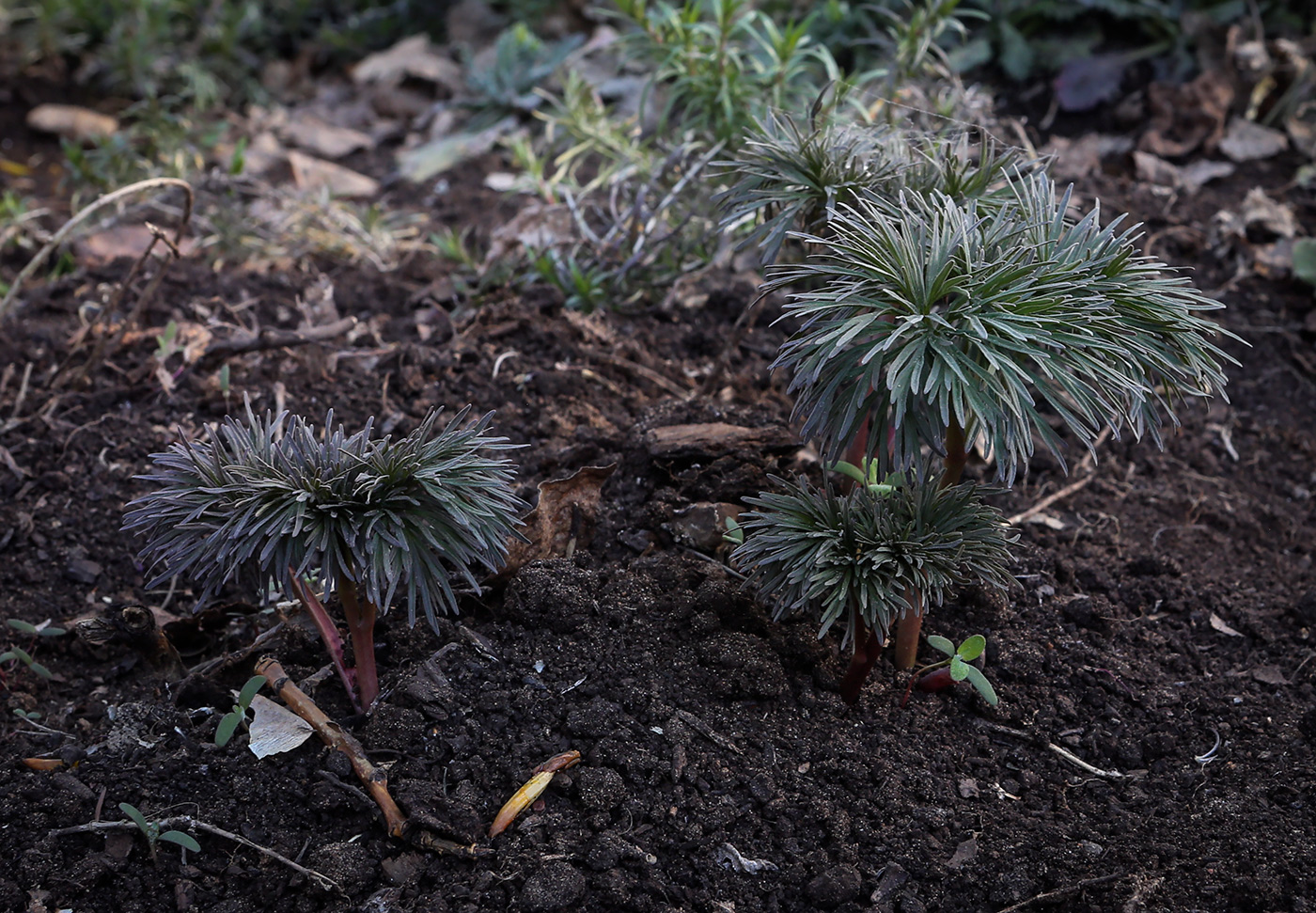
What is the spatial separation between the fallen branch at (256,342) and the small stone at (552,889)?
184 centimetres

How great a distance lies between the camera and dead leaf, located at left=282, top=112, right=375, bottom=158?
5355mm

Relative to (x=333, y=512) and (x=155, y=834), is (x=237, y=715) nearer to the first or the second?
(x=155, y=834)

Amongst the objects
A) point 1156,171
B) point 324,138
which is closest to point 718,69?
point 1156,171

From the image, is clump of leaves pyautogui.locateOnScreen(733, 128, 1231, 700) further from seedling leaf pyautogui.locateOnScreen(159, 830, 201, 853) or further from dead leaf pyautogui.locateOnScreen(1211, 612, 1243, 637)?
seedling leaf pyautogui.locateOnScreen(159, 830, 201, 853)

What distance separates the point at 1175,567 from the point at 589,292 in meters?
1.78

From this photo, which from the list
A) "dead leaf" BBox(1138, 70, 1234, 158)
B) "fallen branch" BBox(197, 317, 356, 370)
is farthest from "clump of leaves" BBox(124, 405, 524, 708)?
"dead leaf" BBox(1138, 70, 1234, 158)

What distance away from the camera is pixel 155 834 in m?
1.83

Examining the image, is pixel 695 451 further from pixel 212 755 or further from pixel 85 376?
pixel 85 376

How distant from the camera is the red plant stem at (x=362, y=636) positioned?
1.95 metres

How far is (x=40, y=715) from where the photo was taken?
2.20 metres

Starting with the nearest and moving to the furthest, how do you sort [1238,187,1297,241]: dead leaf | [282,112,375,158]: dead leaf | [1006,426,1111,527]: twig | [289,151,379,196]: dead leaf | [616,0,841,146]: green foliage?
1. [1006,426,1111,527]: twig
2. [616,0,841,146]: green foliage
3. [1238,187,1297,241]: dead leaf
4. [289,151,379,196]: dead leaf
5. [282,112,375,158]: dead leaf

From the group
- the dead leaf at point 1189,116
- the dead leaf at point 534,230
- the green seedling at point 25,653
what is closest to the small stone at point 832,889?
the green seedling at point 25,653

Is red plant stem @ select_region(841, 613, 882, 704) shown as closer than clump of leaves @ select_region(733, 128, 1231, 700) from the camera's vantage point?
No

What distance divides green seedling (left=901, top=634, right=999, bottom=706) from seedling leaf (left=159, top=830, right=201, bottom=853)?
4.30ft
